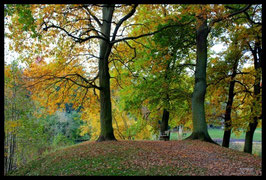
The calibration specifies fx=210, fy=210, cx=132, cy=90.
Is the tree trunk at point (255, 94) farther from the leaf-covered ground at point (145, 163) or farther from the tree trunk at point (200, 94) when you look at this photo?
the leaf-covered ground at point (145, 163)

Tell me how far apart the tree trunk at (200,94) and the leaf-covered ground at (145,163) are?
85.6 inches

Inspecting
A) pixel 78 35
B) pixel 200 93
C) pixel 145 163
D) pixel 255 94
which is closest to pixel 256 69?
pixel 255 94

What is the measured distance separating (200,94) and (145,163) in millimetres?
5587

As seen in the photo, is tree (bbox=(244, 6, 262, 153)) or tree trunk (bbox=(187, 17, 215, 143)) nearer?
tree (bbox=(244, 6, 262, 153))

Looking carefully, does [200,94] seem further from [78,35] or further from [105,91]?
[78,35]

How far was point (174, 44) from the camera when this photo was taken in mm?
11422

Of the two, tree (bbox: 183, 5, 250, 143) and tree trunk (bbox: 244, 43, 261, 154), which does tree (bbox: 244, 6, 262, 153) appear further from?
tree (bbox: 183, 5, 250, 143)

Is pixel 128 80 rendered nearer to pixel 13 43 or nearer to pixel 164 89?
pixel 164 89

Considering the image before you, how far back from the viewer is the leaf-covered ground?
5363 millimetres

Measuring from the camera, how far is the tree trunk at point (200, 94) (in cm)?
991

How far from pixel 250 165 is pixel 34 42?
8814mm

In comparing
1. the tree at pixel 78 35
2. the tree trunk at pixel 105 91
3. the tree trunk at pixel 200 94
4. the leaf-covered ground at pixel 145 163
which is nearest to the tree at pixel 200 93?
the tree trunk at pixel 200 94

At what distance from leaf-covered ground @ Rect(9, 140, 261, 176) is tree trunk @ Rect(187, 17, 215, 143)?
7.14 feet

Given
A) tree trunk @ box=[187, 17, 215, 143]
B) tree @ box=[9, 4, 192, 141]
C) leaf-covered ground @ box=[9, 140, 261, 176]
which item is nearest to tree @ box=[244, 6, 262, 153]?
tree trunk @ box=[187, 17, 215, 143]
